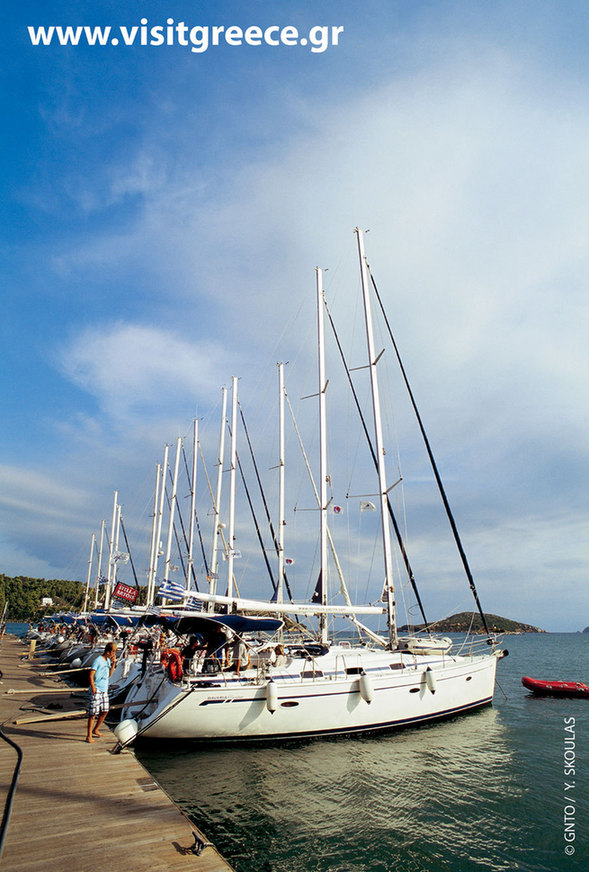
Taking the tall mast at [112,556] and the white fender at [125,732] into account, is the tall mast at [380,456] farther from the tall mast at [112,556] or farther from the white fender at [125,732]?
the tall mast at [112,556]

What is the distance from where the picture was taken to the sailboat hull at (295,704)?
46.4 feet

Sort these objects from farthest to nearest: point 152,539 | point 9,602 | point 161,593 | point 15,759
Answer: point 9,602 < point 152,539 < point 161,593 < point 15,759

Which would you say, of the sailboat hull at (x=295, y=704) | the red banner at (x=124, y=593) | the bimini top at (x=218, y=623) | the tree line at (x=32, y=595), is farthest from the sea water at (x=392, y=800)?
the tree line at (x=32, y=595)

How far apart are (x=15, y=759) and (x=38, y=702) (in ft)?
27.2

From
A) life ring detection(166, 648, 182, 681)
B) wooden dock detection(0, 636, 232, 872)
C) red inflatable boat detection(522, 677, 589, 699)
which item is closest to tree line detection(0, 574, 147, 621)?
red inflatable boat detection(522, 677, 589, 699)

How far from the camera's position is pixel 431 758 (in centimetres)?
1438

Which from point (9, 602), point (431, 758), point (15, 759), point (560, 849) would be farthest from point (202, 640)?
point (9, 602)

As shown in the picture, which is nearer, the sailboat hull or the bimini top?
the sailboat hull

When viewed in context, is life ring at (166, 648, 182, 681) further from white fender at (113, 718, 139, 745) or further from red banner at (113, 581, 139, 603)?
red banner at (113, 581, 139, 603)

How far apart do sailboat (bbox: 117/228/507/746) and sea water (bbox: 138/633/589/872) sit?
0.68 metres

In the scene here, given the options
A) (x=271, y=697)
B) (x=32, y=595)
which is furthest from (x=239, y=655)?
(x=32, y=595)

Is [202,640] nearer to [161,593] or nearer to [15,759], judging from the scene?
[15,759]

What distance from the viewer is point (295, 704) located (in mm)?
15070

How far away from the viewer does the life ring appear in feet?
48.2
